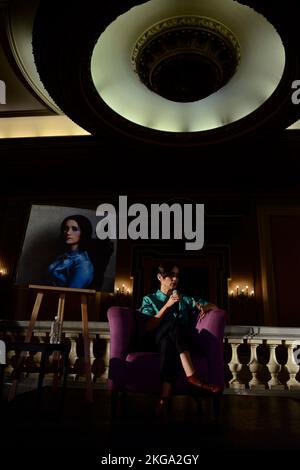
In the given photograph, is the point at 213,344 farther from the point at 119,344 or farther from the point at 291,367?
the point at 291,367

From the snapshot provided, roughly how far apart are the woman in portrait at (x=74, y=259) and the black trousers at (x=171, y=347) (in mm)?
1099

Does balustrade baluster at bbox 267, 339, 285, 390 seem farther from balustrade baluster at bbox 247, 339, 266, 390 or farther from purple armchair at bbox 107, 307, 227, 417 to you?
purple armchair at bbox 107, 307, 227, 417

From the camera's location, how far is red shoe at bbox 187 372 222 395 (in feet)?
7.67

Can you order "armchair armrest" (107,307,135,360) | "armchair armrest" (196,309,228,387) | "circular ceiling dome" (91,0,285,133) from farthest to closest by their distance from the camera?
"circular ceiling dome" (91,0,285,133) < "armchair armrest" (107,307,135,360) < "armchair armrest" (196,309,228,387)

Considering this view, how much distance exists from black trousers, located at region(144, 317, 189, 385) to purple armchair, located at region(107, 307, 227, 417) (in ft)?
0.31

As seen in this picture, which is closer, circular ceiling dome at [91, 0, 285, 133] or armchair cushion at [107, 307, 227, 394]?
armchair cushion at [107, 307, 227, 394]

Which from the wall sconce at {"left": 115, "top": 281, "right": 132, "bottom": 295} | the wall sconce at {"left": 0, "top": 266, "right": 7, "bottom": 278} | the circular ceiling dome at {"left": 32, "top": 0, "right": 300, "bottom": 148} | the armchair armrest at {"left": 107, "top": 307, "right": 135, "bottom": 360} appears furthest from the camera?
the wall sconce at {"left": 115, "top": 281, "right": 132, "bottom": 295}

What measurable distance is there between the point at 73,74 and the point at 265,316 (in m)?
5.58

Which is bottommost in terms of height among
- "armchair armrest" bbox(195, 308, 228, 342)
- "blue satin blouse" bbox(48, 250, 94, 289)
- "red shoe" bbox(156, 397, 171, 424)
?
"red shoe" bbox(156, 397, 171, 424)

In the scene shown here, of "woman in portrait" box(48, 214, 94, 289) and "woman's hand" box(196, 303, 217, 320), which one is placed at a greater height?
"woman in portrait" box(48, 214, 94, 289)

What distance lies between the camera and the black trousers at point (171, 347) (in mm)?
2387

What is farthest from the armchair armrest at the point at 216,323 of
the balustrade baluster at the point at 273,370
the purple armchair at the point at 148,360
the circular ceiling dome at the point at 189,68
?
the circular ceiling dome at the point at 189,68

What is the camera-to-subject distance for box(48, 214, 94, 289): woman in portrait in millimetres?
3311

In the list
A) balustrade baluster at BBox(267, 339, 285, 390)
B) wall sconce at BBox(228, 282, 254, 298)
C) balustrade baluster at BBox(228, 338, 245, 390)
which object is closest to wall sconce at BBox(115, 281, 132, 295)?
wall sconce at BBox(228, 282, 254, 298)
